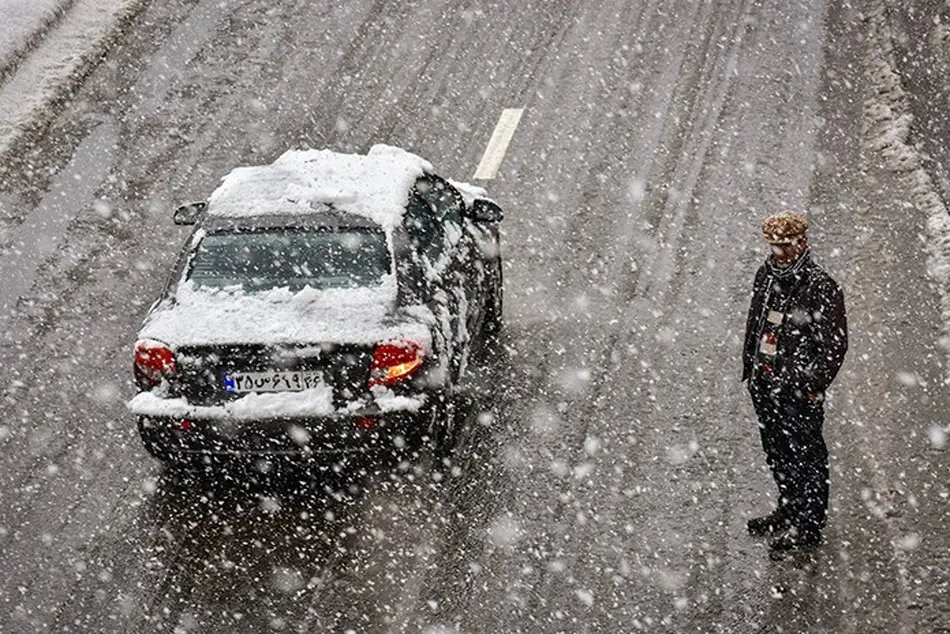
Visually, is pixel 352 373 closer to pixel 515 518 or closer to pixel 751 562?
pixel 515 518

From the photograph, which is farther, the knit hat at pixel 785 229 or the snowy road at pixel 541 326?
the snowy road at pixel 541 326

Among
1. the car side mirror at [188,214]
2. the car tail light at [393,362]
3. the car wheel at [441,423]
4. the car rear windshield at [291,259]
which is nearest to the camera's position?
the car tail light at [393,362]

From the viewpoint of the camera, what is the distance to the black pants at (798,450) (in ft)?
23.2

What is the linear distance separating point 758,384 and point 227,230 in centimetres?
347

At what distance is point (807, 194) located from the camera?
38.1 ft

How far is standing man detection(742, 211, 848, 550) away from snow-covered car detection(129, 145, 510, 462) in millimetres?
1950

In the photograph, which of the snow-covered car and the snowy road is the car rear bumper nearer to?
the snow-covered car

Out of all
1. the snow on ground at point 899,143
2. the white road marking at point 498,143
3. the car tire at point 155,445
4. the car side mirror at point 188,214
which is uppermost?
the car tire at point 155,445

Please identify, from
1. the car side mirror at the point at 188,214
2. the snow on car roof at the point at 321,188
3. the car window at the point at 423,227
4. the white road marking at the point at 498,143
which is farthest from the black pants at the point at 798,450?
the white road marking at the point at 498,143

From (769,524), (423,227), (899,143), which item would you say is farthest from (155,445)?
(899,143)

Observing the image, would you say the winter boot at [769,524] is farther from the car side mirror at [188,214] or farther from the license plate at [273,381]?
the car side mirror at [188,214]

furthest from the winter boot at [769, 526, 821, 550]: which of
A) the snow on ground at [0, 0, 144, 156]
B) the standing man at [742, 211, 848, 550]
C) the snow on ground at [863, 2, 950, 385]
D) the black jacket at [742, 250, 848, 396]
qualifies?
the snow on ground at [0, 0, 144, 156]

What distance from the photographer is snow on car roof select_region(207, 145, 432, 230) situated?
831 centimetres

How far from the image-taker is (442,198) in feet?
30.4
